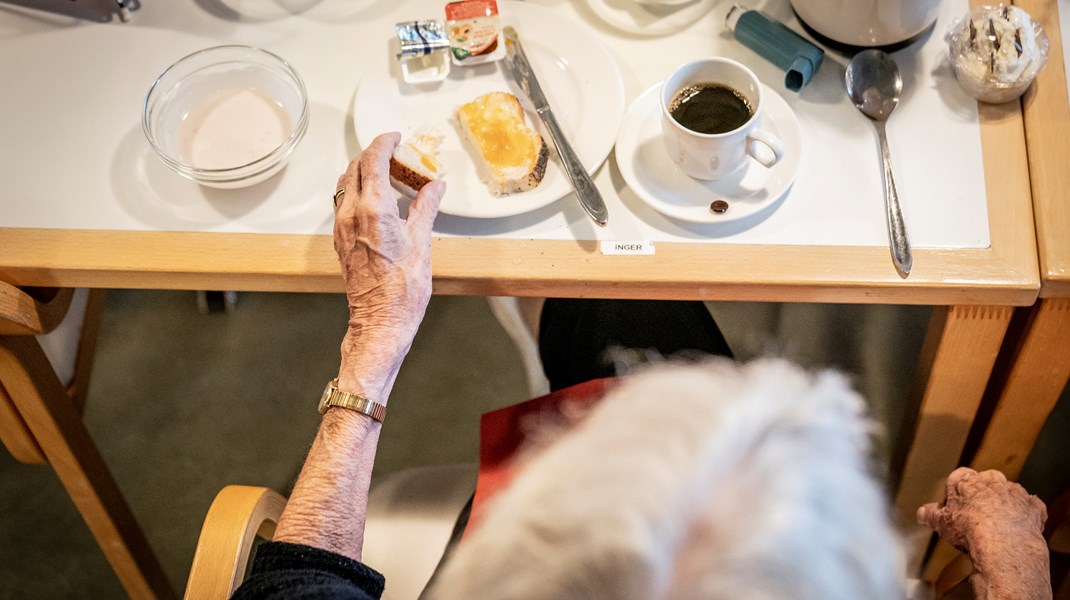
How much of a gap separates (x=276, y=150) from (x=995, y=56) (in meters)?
0.93

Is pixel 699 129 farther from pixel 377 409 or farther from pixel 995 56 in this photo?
pixel 377 409

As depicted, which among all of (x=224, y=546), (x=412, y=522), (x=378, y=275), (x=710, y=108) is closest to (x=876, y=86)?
(x=710, y=108)

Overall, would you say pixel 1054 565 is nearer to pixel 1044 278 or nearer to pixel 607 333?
pixel 1044 278

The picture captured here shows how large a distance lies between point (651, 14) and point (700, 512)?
31.9 inches

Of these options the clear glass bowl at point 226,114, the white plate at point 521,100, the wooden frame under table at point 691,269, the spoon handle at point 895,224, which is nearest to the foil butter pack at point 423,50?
the white plate at point 521,100

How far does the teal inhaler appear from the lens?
3.99 ft

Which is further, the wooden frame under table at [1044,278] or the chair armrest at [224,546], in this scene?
the wooden frame under table at [1044,278]

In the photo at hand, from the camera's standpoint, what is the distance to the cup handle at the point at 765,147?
1.08 m

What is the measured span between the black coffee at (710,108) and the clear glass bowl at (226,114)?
50 centimetres

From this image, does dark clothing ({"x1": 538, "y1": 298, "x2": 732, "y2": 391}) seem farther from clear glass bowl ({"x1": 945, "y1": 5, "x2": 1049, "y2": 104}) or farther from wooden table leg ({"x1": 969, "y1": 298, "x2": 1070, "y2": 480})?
clear glass bowl ({"x1": 945, "y1": 5, "x2": 1049, "y2": 104})

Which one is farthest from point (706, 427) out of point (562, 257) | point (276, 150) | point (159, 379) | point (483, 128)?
point (159, 379)

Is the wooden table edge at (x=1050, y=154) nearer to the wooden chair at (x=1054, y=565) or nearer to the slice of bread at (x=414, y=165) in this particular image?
the wooden chair at (x=1054, y=565)

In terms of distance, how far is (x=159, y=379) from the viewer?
6.77ft

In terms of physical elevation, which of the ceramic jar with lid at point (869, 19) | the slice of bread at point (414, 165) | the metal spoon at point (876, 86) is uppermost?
the ceramic jar with lid at point (869, 19)
